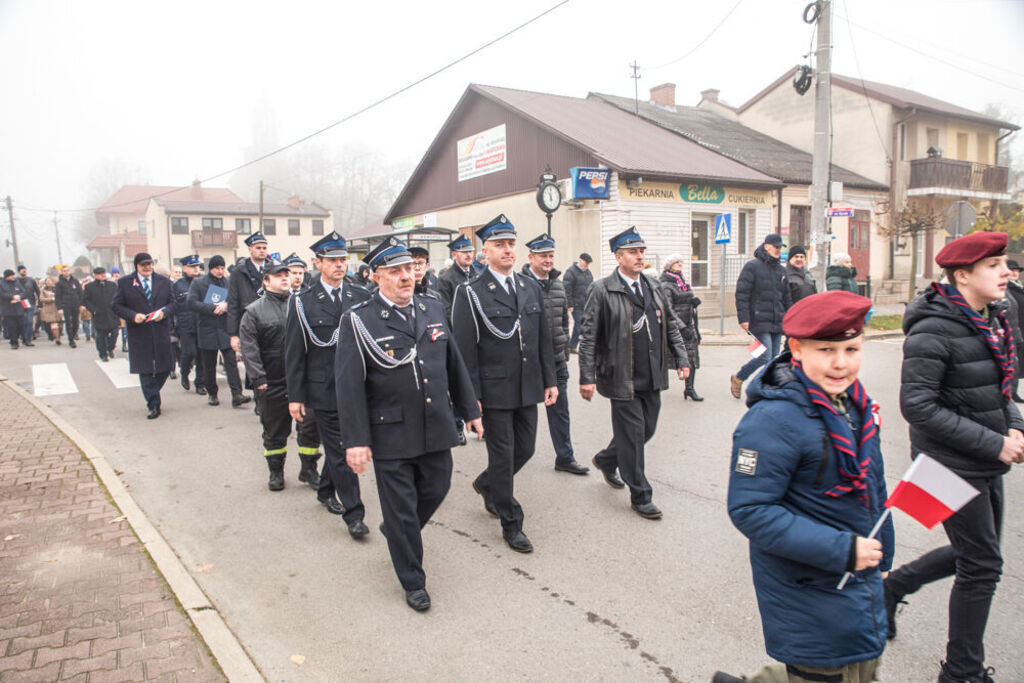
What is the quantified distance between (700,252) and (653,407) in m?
17.6

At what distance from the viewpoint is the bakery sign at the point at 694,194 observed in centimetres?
1994

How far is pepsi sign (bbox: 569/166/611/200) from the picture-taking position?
19219 mm

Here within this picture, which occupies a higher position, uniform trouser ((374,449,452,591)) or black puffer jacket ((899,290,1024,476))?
black puffer jacket ((899,290,1024,476))

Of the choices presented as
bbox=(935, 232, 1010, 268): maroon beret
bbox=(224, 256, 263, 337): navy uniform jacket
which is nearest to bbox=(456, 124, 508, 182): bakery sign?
bbox=(224, 256, 263, 337): navy uniform jacket

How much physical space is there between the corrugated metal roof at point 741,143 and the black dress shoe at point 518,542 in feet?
71.2

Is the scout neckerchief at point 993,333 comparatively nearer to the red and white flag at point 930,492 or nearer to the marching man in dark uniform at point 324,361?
the red and white flag at point 930,492

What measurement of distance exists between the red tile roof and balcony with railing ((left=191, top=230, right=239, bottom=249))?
15874mm

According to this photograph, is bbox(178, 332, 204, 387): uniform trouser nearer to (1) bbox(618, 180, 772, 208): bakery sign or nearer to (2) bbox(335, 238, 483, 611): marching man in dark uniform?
(2) bbox(335, 238, 483, 611): marching man in dark uniform

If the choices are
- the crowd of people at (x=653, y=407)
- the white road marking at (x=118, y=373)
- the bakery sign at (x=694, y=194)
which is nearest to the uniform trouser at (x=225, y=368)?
the crowd of people at (x=653, y=407)

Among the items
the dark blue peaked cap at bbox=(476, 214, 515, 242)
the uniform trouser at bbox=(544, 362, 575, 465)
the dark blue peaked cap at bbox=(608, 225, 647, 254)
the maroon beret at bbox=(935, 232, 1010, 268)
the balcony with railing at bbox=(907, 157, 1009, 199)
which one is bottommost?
the uniform trouser at bbox=(544, 362, 575, 465)

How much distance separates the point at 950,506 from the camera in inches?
81.5

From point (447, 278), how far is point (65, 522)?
4119mm

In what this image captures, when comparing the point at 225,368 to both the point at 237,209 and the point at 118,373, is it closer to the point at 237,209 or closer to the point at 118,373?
the point at 118,373

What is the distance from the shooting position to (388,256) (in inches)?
156
